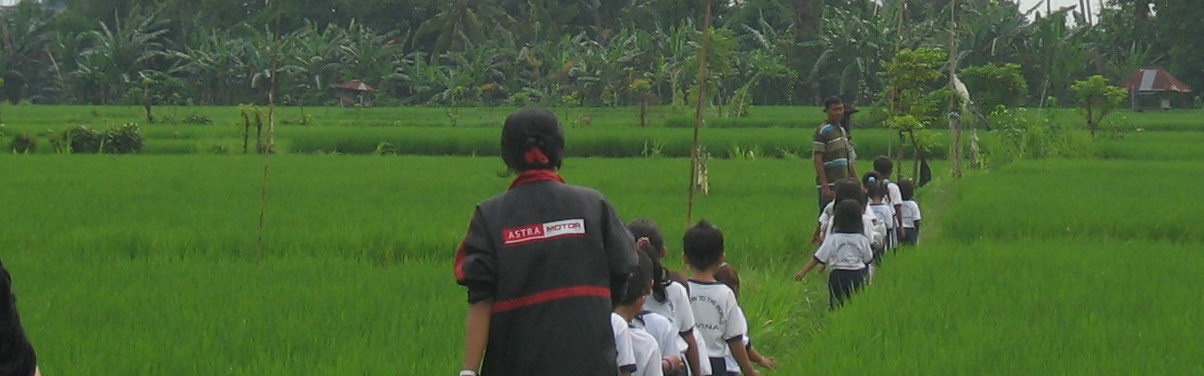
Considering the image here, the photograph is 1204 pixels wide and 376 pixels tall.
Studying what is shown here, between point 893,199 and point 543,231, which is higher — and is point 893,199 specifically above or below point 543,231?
below

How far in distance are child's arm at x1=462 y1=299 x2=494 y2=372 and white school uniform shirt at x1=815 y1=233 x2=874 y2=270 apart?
3.56 meters

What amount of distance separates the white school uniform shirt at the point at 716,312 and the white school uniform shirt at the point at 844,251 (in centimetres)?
210

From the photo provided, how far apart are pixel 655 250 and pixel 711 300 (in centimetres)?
42

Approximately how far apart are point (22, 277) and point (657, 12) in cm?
3171

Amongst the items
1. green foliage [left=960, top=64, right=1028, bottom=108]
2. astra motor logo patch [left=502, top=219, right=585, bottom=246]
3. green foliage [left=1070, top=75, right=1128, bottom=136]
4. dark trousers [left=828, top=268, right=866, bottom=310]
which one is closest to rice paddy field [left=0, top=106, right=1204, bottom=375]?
dark trousers [left=828, top=268, right=866, bottom=310]

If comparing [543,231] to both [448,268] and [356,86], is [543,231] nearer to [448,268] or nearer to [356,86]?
[448,268]

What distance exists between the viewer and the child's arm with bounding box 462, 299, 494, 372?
9.48 feet

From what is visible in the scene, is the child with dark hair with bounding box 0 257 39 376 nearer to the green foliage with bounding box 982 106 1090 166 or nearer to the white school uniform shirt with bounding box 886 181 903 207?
the white school uniform shirt with bounding box 886 181 903 207

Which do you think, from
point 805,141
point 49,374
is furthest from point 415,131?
point 49,374

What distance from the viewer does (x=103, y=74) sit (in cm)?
3556

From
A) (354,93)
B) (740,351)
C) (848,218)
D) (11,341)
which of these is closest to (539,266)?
(11,341)

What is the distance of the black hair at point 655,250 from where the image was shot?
145 inches

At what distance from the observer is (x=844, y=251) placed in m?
6.30

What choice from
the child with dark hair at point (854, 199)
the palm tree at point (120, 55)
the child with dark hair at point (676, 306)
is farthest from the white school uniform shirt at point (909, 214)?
the palm tree at point (120, 55)
